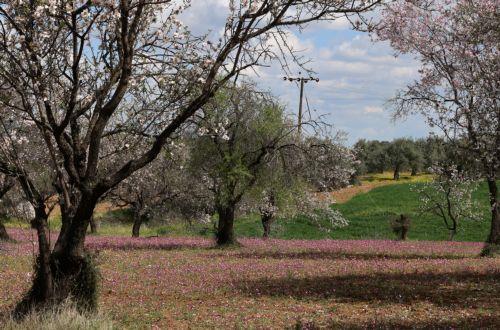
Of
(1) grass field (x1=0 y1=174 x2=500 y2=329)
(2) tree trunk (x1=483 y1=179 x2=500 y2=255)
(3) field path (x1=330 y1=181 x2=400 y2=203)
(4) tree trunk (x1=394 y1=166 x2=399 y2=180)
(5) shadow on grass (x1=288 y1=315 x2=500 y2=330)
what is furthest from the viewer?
(4) tree trunk (x1=394 y1=166 x2=399 y2=180)

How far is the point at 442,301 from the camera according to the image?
14.9 m

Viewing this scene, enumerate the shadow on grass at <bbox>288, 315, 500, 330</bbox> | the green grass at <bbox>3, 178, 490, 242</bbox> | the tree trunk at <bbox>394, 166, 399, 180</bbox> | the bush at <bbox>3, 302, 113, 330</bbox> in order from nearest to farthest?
the bush at <bbox>3, 302, 113, 330</bbox>, the shadow on grass at <bbox>288, 315, 500, 330</bbox>, the green grass at <bbox>3, 178, 490, 242</bbox>, the tree trunk at <bbox>394, 166, 399, 180</bbox>

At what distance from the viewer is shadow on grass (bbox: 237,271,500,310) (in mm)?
15211

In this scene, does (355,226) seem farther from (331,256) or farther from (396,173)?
(396,173)

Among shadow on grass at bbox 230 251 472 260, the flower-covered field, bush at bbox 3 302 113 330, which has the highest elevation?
bush at bbox 3 302 113 330

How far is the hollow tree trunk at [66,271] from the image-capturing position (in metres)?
10.8

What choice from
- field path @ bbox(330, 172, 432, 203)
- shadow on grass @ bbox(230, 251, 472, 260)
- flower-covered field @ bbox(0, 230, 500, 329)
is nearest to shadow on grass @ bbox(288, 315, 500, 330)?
flower-covered field @ bbox(0, 230, 500, 329)

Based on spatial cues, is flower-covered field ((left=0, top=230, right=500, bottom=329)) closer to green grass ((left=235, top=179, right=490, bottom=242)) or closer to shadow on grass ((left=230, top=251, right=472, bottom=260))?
shadow on grass ((left=230, top=251, right=472, bottom=260))

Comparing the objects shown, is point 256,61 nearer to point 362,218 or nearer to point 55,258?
point 55,258

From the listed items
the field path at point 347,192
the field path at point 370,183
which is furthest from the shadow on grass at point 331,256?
the field path at point 347,192

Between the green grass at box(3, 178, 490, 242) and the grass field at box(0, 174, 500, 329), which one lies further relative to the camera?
the green grass at box(3, 178, 490, 242)

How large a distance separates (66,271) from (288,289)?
7.46 metres

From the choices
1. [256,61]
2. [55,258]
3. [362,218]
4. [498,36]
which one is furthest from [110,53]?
[362,218]

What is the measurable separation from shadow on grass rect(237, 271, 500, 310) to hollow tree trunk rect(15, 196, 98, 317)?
5.93m
